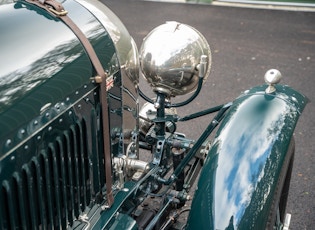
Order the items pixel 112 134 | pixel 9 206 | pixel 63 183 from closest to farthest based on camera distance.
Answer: pixel 9 206
pixel 63 183
pixel 112 134

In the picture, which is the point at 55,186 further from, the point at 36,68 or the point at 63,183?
the point at 36,68

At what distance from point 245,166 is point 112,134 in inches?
23.3

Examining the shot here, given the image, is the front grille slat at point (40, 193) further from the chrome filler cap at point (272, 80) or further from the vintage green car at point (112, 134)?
the chrome filler cap at point (272, 80)

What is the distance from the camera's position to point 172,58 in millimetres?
2348

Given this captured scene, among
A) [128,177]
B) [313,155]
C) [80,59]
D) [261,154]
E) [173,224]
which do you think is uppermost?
[80,59]

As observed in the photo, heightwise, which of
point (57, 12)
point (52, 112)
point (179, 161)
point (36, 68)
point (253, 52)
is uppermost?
point (57, 12)

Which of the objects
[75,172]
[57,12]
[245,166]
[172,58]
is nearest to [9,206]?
[75,172]

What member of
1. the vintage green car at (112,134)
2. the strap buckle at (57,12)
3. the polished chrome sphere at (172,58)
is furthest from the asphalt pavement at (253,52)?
the strap buckle at (57,12)

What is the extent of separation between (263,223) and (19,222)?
953 mm

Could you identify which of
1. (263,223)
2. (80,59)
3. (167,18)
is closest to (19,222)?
(80,59)

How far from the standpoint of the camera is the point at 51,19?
1.79m

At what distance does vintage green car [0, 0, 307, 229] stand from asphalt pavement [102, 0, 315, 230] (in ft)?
3.62

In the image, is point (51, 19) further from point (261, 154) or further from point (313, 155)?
point (313, 155)

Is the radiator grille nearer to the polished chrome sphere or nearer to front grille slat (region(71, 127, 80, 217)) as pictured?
front grille slat (region(71, 127, 80, 217))
